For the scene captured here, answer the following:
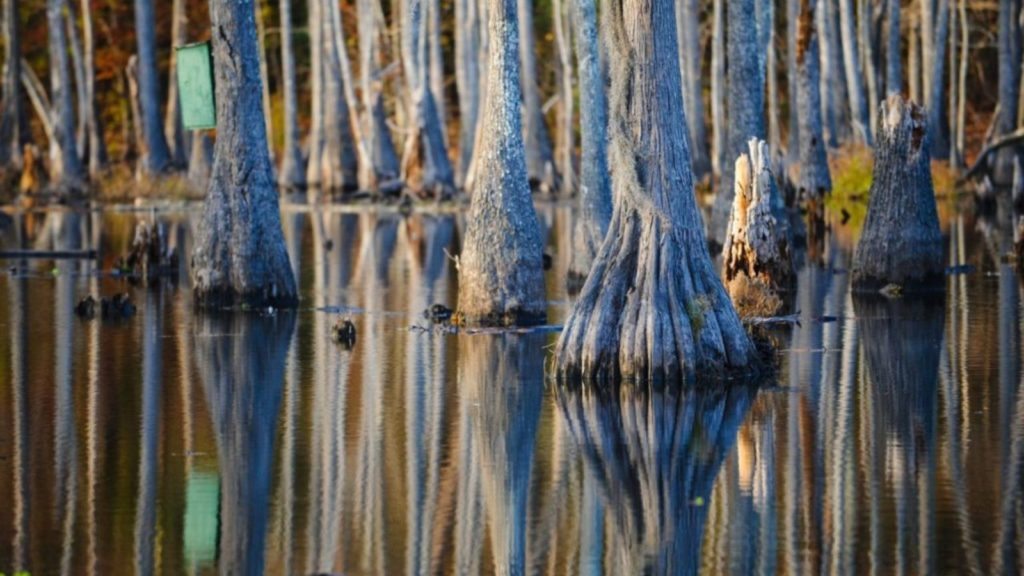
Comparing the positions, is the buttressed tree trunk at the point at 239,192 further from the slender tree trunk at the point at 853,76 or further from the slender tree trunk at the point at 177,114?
the slender tree trunk at the point at 177,114

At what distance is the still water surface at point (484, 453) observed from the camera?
927 centimetres

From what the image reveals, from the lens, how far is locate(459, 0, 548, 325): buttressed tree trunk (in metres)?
17.6

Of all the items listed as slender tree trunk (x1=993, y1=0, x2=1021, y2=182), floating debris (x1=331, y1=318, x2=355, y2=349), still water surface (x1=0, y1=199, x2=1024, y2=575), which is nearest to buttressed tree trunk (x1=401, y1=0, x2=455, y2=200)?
slender tree trunk (x1=993, y1=0, x2=1021, y2=182)

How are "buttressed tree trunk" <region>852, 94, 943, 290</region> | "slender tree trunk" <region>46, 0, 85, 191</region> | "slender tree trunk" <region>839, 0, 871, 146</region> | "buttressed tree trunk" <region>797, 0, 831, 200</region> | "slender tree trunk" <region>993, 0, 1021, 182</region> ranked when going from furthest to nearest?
"slender tree trunk" <region>46, 0, 85, 191</region>, "slender tree trunk" <region>839, 0, 871, 146</region>, "slender tree trunk" <region>993, 0, 1021, 182</region>, "buttressed tree trunk" <region>797, 0, 831, 200</region>, "buttressed tree trunk" <region>852, 94, 943, 290</region>

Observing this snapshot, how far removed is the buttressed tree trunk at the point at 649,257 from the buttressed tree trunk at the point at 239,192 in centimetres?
625

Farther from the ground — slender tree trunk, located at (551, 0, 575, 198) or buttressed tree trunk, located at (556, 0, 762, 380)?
slender tree trunk, located at (551, 0, 575, 198)

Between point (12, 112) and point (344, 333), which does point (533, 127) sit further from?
point (344, 333)

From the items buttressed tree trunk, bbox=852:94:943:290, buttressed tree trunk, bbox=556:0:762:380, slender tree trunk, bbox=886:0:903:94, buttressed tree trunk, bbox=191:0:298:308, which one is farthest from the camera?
slender tree trunk, bbox=886:0:903:94

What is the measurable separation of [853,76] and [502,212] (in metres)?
28.4

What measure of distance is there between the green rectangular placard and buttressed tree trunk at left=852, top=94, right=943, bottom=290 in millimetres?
6821

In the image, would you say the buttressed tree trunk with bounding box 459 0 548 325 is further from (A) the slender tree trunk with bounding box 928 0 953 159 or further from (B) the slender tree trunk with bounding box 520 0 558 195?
(B) the slender tree trunk with bounding box 520 0 558 195

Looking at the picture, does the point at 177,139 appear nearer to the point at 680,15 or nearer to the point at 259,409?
the point at 680,15

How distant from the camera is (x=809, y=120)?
35750mm

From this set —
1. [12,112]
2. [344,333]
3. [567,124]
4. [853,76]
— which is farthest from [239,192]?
[12,112]
